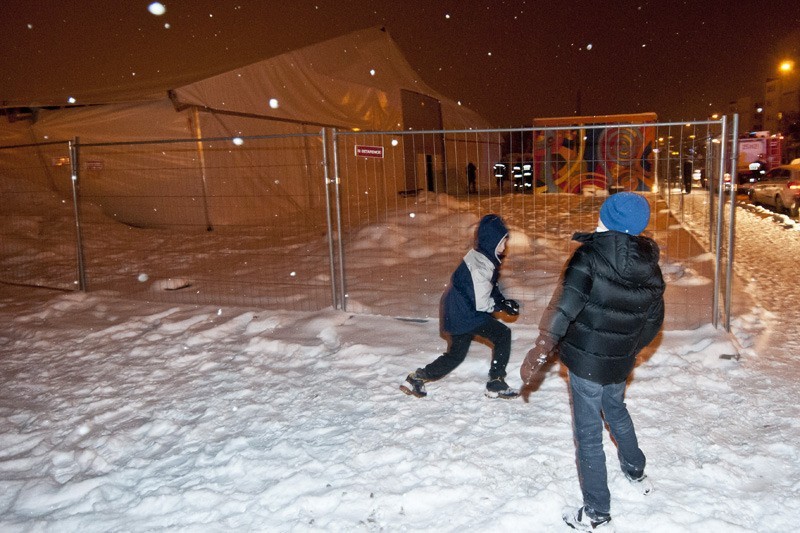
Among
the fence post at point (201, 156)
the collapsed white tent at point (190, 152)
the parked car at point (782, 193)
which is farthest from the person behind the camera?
the parked car at point (782, 193)

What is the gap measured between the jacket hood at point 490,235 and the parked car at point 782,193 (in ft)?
50.6

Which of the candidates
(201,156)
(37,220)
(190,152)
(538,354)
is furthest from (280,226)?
(538,354)

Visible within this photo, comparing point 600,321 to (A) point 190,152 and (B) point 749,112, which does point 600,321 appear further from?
(B) point 749,112

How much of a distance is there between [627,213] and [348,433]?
237cm

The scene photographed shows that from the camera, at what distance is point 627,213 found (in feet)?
9.75

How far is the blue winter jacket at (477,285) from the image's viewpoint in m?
4.21

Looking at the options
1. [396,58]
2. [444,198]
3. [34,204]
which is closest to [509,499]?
[444,198]

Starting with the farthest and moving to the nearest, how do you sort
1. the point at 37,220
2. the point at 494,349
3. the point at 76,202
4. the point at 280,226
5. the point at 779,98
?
1. the point at 779,98
2. the point at 37,220
3. the point at 280,226
4. the point at 76,202
5. the point at 494,349

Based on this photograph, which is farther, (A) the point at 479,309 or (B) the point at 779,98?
(B) the point at 779,98

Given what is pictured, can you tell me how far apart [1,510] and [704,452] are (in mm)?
4205

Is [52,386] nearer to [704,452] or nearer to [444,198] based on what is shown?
[704,452]

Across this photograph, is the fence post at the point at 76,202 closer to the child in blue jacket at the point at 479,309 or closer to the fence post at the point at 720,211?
the child in blue jacket at the point at 479,309

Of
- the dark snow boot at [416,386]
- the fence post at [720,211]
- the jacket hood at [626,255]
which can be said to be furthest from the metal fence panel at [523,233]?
the jacket hood at [626,255]

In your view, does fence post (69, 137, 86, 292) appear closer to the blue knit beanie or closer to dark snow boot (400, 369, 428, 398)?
dark snow boot (400, 369, 428, 398)
